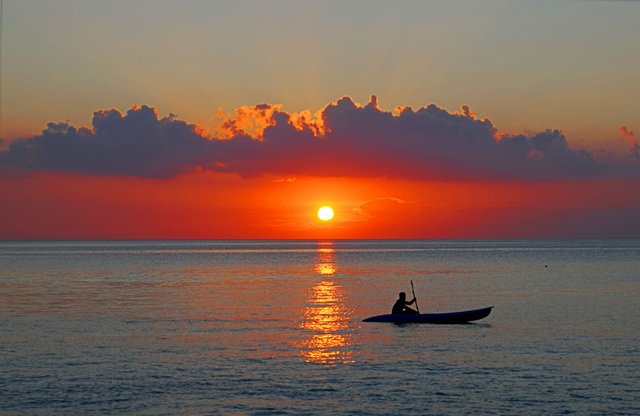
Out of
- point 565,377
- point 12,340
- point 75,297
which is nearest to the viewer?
point 565,377

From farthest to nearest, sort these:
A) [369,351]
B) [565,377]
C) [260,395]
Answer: [369,351] < [565,377] < [260,395]

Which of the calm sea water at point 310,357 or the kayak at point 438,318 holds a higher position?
the kayak at point 438,318

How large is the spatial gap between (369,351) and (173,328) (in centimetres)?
1282

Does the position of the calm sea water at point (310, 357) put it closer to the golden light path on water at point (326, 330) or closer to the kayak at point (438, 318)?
the golden light path on water at point (326, 330)

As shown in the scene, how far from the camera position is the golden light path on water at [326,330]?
33.2m

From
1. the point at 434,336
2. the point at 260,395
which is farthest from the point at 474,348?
the point at 260,395

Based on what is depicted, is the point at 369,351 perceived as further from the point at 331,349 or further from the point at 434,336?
the point at 434,336

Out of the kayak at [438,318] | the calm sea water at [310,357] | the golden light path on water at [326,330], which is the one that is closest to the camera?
the calm sea water at [310,357]

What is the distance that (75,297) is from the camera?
6275 cm

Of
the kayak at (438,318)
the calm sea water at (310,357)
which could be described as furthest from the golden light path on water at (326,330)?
the kayak at (438,318)

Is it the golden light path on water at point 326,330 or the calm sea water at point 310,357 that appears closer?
the calm sea water at point 310,357

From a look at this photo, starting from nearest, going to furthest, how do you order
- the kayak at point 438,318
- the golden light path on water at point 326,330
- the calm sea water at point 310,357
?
the calm sea water at point 310,357 → the golden light path on water at point 326,330 → the kayak at point 438,318

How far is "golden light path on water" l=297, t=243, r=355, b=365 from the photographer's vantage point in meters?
33.2

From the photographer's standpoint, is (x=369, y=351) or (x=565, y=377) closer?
(x=565, y=377)
